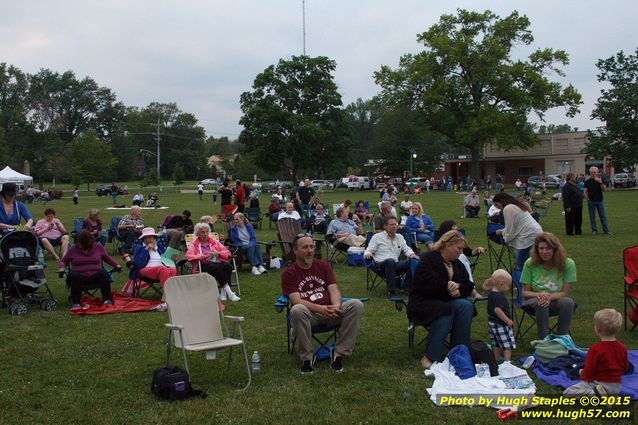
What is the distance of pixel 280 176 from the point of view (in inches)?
3516

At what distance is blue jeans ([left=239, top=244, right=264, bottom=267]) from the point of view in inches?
413

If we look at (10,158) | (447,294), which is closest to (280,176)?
(10,158)

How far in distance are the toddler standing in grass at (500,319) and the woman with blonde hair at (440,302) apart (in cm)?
20

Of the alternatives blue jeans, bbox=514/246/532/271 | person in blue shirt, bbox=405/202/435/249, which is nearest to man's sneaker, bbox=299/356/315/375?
blue jeans, bbox=514/246/532/271

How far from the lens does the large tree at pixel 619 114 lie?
140 ft

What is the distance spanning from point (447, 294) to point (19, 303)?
5.50m

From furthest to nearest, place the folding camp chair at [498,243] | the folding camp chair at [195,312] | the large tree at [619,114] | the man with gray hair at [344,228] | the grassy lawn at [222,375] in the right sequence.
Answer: the large tree at [619,114] < the man with gray hair at [344,228] < the folding camp chair at [498,243] < the folding camp chair at [195,312] < the grassy lawn at [222,375]

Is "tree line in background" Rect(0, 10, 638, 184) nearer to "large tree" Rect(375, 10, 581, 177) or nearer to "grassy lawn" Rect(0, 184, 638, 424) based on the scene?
"large tree" Rect(375, 10, 581, 177)

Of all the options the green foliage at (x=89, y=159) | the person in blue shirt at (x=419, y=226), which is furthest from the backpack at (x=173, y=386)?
the green foliage at (x=89, y=159)

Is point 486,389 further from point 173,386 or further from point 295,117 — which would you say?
point 295,117

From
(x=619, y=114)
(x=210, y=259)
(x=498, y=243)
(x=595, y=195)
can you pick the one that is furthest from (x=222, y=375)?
(x=619, y=114)

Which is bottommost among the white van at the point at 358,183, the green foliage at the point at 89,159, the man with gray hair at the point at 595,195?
the man with gray hair at the point at 595,195

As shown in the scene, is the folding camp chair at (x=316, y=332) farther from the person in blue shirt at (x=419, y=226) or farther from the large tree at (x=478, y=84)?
the large tree at (x=478, y=84)

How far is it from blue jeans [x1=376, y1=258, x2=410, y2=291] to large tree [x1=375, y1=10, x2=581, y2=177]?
1555 inches
